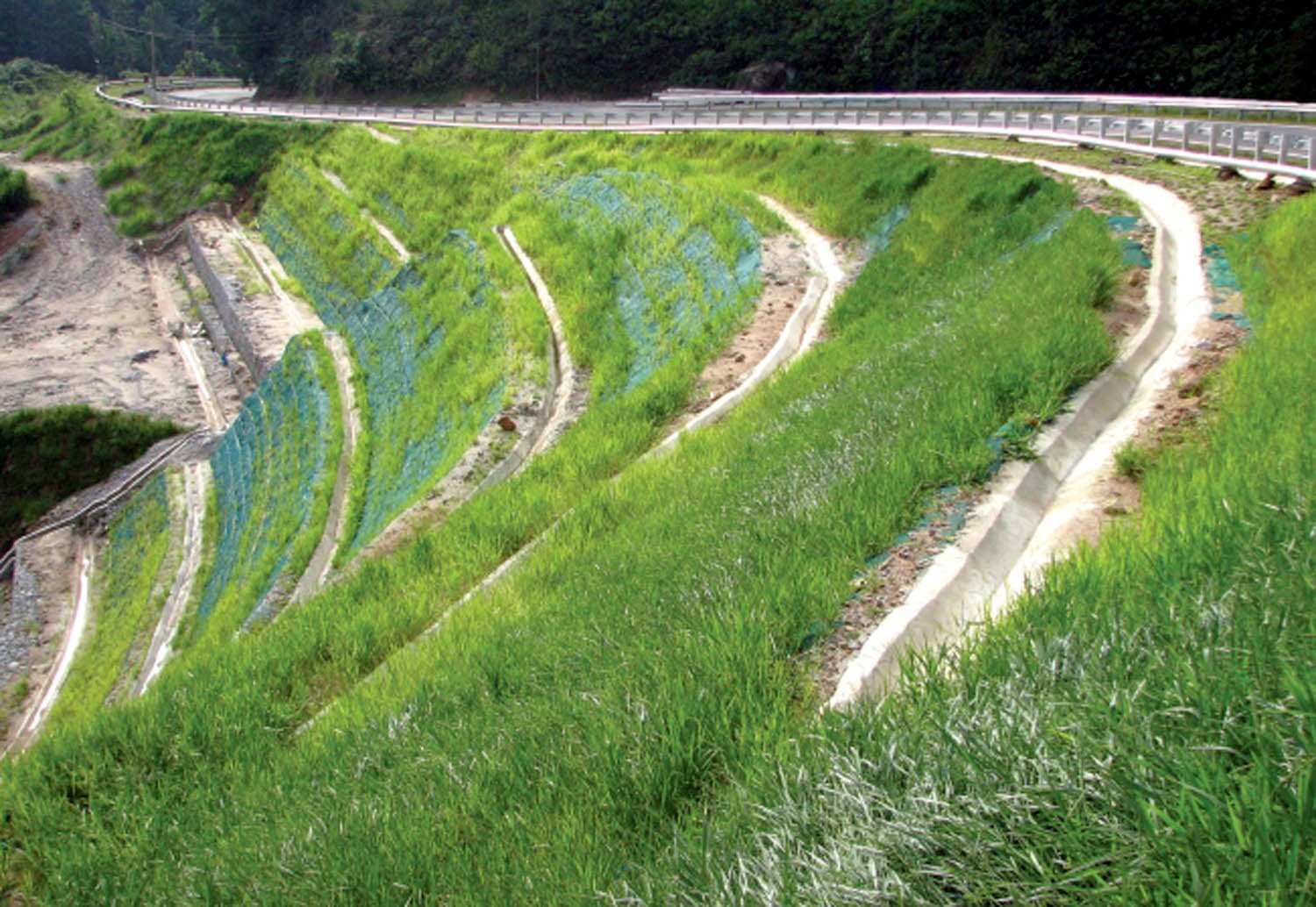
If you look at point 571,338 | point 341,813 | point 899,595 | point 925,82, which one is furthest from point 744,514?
point 925,82

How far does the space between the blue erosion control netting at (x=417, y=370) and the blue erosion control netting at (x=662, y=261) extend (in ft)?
8.55

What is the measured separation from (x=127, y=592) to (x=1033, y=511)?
21.8 meters

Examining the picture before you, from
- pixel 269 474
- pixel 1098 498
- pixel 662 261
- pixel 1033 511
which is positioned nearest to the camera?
pixel 1098 498

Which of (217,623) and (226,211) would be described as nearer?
(217,623)

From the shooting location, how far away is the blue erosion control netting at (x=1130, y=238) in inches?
409

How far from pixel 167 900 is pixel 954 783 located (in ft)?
10.8

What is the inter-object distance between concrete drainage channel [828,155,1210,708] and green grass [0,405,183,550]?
2828 cm

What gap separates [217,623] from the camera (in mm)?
14469

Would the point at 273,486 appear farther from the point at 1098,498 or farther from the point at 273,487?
the point at 1098,498

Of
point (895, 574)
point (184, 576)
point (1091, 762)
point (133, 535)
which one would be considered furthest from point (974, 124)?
point (1091, 762)

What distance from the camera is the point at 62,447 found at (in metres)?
28.8

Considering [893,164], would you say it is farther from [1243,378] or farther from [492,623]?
[492,623]

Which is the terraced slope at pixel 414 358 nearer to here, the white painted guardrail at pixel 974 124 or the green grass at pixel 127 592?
the green grass at pixel 127 592

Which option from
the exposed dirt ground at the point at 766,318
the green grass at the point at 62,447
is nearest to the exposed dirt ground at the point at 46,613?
the green grass at the point at 62,447
